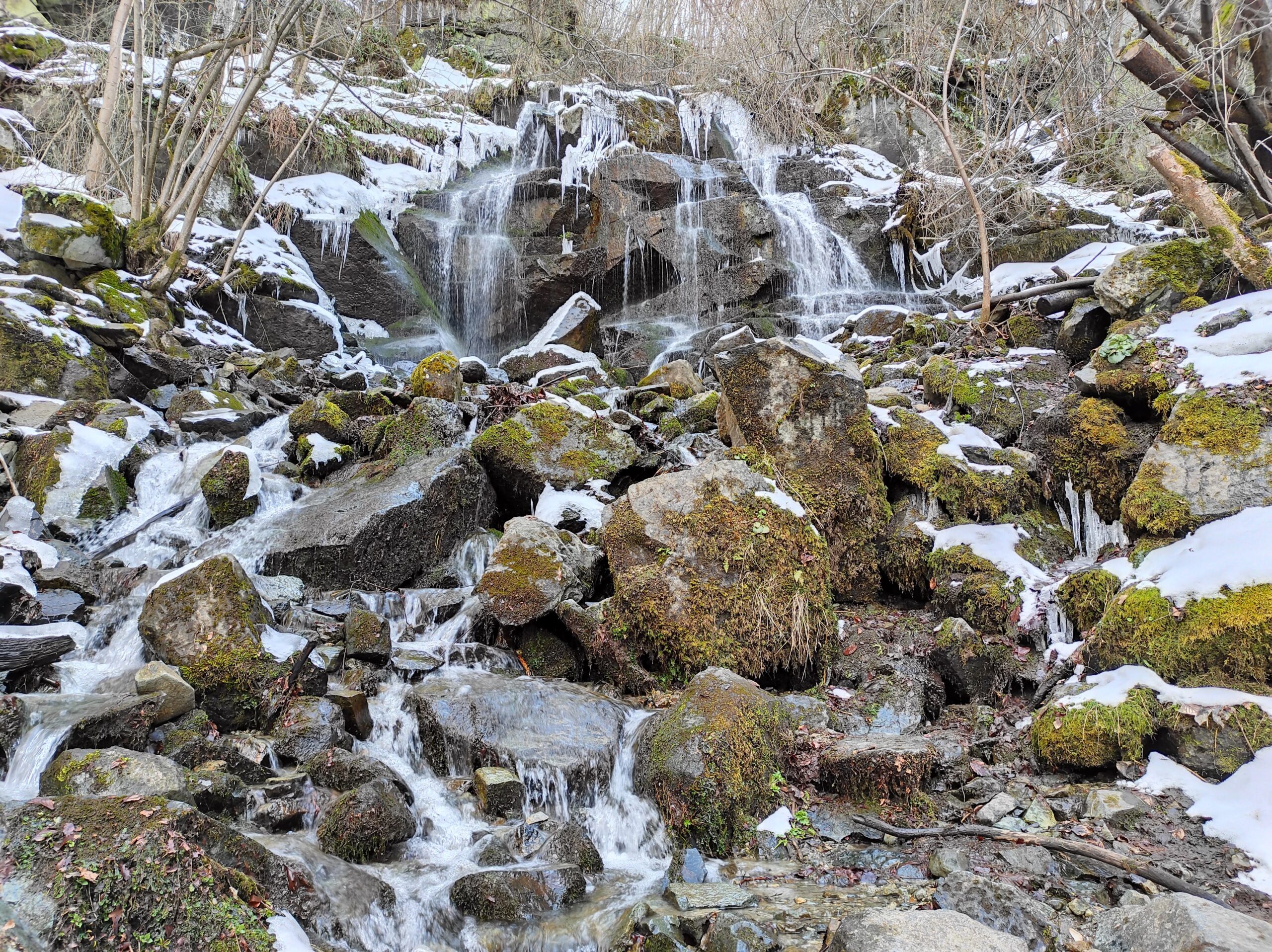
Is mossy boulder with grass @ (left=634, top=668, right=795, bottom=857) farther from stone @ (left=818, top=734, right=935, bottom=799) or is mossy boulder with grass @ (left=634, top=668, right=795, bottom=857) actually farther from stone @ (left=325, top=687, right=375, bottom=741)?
stone @ (left=325, top=687, right=375, bottom=741)

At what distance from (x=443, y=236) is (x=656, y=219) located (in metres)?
4.28

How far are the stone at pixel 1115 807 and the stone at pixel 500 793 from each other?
2924mm

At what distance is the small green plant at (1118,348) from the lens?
5879mm

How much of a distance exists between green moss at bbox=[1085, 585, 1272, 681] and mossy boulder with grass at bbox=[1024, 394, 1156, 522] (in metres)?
1.25

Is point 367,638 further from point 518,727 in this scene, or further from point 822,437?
point 822,437

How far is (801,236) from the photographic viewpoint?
1408 cm

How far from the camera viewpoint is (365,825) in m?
3.55


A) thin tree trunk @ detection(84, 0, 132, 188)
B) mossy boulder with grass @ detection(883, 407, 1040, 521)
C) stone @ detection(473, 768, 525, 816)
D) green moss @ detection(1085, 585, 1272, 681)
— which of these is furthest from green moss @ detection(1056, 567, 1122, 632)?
thin tree trunk @ detection(84, 0, 132, 188)

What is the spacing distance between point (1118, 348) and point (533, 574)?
5.16 meters

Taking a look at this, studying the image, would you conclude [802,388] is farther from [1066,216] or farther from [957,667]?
[1066,216]

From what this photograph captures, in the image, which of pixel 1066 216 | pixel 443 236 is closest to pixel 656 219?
pixel 443 236

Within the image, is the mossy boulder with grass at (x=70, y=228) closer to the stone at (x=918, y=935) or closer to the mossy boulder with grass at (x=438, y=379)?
the mossy boulder with grass at (x=438, y=379)

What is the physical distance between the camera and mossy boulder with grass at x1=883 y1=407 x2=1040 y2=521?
19.5ft

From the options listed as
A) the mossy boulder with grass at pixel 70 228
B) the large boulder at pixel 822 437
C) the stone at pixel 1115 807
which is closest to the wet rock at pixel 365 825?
the stone at pixel 1115 807
